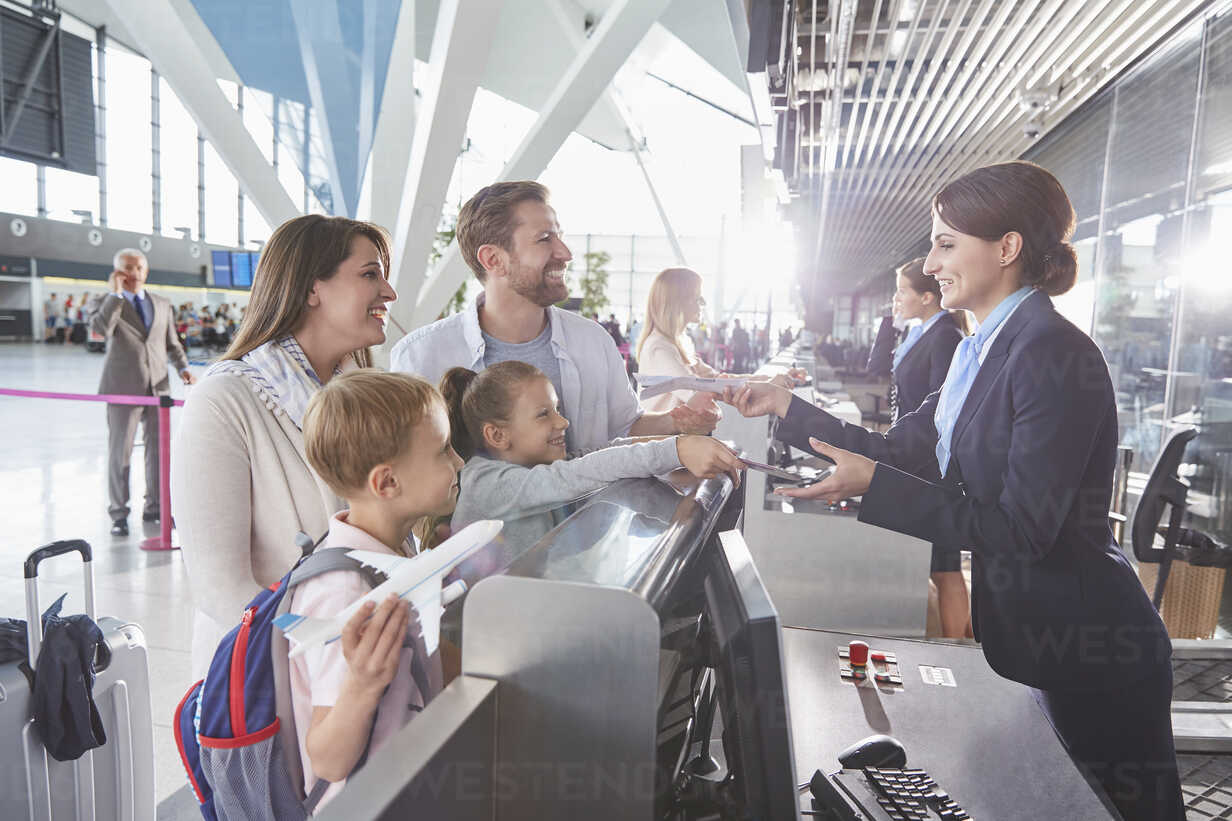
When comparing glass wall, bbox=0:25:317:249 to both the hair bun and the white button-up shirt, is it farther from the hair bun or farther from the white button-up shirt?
the hair bun

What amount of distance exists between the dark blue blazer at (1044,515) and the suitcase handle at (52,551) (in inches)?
75.1

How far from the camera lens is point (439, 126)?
6.45 meters

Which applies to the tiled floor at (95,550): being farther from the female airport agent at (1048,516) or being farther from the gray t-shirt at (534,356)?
the female airport agent at (1048,516)

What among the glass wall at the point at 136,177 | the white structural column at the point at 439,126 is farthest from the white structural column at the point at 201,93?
the glass wall at the point at 136,177

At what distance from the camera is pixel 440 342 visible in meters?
2.45

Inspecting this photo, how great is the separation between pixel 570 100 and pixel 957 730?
273 inches

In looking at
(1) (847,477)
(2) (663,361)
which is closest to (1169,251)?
(2) (663,361)

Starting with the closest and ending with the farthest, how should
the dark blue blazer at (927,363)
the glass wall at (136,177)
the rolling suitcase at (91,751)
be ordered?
the rolling suitcase at (91,751)
the dark blue blazer at (927,363)
the glass wall at (136,177)

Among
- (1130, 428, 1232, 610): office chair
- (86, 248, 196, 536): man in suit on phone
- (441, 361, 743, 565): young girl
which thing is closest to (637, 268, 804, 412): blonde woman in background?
(1130, 428, 1232, 610): office chair

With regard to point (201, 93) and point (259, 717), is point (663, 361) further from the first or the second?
point (201, 93)

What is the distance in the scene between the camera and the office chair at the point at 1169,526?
12.2ft

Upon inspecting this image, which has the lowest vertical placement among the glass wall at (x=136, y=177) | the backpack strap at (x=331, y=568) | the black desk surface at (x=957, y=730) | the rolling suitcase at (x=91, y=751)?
Answer: the rolling suitcase at (x=91, y=751)

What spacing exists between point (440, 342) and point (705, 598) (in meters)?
1.50

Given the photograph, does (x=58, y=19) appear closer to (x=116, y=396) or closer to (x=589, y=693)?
(x=116, y=396)
